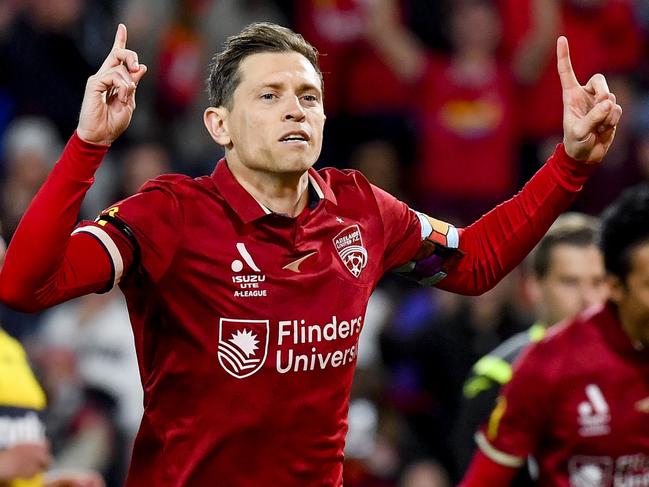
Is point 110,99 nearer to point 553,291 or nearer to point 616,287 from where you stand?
point 616,287

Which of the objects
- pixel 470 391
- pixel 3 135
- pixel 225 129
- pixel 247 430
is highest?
pixel 3 135

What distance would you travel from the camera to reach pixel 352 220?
368 centimetres

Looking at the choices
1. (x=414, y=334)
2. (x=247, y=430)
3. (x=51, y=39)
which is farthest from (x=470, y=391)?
(x=51, y=39)

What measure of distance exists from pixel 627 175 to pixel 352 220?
515 cm

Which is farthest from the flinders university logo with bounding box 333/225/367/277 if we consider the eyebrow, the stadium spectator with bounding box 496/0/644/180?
the stadium spectator with bounding box 496/0/644/180

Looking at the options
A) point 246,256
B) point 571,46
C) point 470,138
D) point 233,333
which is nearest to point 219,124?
point 246,256

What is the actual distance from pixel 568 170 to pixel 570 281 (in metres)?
1.71

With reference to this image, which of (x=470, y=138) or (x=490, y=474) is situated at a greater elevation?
(x=470, y=138)

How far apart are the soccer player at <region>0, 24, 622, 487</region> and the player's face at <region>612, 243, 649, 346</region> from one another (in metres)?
0.54

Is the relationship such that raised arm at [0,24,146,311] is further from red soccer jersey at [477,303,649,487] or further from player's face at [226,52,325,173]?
red soccer jersey at [477,303,649,487]

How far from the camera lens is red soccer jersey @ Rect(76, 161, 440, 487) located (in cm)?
340

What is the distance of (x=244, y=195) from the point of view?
3545 mm

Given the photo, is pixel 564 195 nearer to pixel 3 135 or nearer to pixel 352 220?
pixel 352 220

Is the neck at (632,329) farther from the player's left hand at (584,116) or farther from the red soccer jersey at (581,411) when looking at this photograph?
the player's left hand at (584,116)
